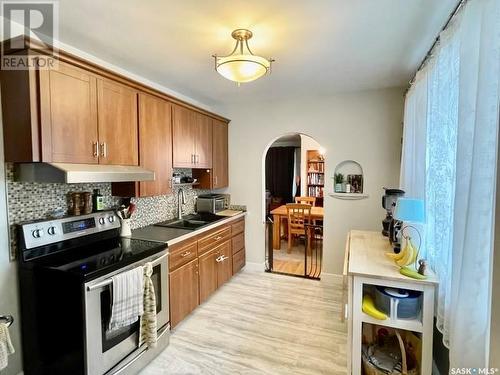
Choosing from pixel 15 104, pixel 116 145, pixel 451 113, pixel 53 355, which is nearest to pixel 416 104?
pixel 451 113

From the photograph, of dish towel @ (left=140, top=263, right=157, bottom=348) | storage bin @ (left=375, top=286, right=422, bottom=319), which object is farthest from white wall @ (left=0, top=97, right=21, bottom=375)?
storage bin @ (left=375, top=286, right=422, bottom=319)

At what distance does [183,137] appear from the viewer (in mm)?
3146

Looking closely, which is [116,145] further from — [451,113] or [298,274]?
[298,274]

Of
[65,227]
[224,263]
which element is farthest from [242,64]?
[224,263]

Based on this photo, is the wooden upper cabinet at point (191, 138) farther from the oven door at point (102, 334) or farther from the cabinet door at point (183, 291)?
the oven door at point (102, 334)

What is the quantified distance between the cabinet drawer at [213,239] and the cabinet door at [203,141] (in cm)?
91

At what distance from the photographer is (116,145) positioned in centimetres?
228

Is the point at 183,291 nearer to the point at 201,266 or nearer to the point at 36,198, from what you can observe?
the point at 201,266

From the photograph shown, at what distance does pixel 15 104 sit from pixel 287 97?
9.79 feet

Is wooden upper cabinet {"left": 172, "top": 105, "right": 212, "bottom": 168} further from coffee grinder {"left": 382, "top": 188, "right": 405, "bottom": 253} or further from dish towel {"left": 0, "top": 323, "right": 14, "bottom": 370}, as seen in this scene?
coffee grinder {"left": 382, "top": 188, "right": 405, "bottom": 253}

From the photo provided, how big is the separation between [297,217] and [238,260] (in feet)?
5.43

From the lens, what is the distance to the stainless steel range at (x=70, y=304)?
1670mm

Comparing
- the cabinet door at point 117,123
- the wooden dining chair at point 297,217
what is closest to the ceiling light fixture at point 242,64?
the cabinet door at point 117,123

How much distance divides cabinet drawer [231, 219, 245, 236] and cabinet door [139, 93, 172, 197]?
1.20 m
